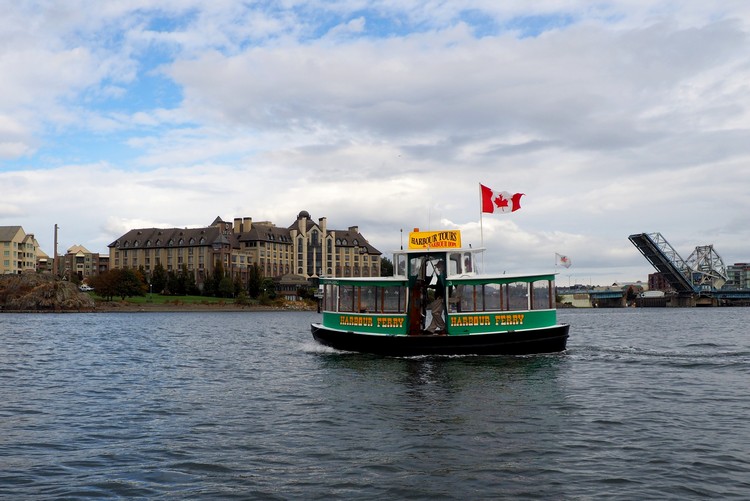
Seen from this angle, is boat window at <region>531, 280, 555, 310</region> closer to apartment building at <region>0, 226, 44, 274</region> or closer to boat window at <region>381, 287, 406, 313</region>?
boat window at <region>381, 287, 406, 313</region>

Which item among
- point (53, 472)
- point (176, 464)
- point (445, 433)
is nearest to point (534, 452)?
point (445, 433)

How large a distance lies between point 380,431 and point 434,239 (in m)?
18.8

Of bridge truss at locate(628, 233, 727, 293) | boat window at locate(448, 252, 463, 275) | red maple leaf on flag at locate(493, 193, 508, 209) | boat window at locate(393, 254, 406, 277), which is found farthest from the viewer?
bridge truss at locate(628, 233, 727, 293)

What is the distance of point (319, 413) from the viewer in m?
19.7

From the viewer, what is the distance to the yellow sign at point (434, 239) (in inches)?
1379

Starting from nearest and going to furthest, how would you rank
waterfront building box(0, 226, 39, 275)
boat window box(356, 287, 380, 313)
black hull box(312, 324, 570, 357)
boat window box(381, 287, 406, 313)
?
black hull box(312, 324, 570, 357), boat window box(381, 287, 406, 313), boat window box(356, 287, 380, 313), waterfront building box(0, 226, 39, 275)

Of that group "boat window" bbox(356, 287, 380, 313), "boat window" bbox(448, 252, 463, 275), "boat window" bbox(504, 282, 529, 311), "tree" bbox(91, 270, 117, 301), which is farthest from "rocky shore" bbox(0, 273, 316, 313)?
"boat window" bbox(504, 282, 529, 311)

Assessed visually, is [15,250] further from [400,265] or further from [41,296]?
[400,265]

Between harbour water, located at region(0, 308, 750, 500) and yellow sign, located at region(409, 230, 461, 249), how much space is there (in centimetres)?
581

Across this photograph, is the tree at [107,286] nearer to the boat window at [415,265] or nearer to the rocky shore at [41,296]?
the rocky shore at [41,296]

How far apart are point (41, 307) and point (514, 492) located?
138034 millimetres

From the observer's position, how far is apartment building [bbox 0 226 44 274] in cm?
18375

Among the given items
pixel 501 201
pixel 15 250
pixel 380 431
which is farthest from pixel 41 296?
pixel 380 431

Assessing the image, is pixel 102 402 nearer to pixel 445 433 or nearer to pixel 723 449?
pixel 445 433
